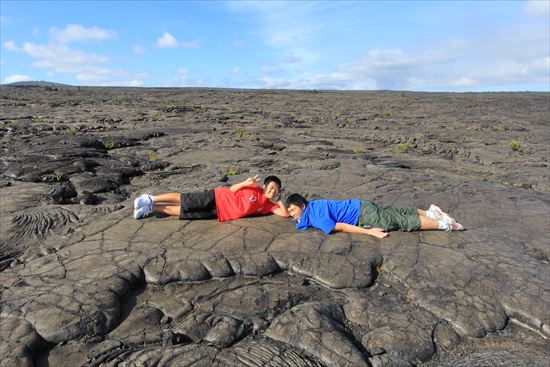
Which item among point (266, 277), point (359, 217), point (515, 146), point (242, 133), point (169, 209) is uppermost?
point (515, 146)

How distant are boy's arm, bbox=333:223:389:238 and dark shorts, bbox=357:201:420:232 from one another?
156 millimetres

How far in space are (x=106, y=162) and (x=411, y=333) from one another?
26.8 ft

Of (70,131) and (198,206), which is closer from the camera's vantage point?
(198,206)

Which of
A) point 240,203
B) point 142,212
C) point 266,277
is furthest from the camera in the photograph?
point 240,203

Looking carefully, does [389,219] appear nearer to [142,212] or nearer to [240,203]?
[240,203]

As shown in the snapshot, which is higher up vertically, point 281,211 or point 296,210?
point 296,210

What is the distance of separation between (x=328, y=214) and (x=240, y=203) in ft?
4.00

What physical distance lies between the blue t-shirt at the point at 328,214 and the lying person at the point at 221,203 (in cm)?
45

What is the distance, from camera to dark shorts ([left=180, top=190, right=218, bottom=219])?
5910 millimetres

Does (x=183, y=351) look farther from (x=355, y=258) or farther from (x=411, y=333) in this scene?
(x=355, y=258)

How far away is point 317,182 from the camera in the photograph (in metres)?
8.13

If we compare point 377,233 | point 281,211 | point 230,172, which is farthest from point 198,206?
point 230,172

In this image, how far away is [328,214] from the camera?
5602mm

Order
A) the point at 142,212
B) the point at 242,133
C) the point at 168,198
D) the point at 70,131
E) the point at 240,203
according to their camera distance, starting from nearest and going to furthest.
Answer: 1. the point at 142,212
2. the point at 240,203
3. the point at 168,198
4. the point at 70,131
5. the point at 242,133
